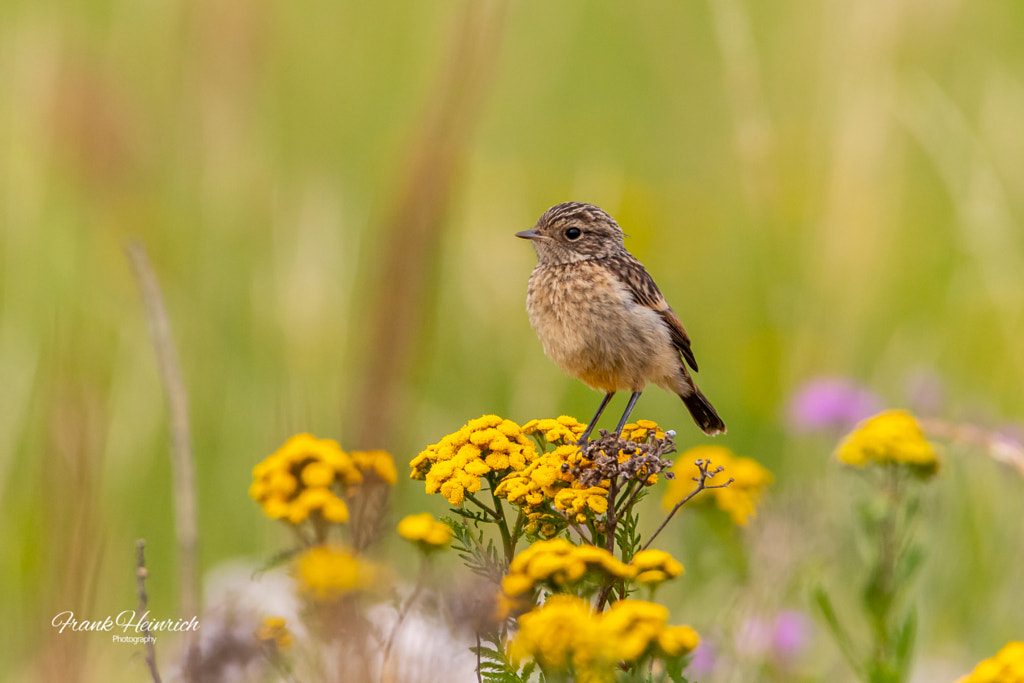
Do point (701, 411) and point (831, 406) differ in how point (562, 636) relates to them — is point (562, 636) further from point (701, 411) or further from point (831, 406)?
point (831, 406)

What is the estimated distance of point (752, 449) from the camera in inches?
242

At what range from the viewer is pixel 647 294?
366 centimetres

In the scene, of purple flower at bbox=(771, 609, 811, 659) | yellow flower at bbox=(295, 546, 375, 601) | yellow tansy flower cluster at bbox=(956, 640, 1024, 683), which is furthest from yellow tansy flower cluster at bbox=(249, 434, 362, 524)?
purple flower at bbox=(771, 609, 811, 659)

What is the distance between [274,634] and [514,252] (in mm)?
3670

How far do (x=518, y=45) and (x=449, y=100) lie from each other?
7.48 meters

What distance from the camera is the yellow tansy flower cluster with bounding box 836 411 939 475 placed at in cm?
271

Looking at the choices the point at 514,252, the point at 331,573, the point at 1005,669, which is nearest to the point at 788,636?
the point at 1005,669

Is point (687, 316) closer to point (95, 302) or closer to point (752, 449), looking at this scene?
point (752, 449)

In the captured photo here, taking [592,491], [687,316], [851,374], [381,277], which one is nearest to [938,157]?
[851,374]

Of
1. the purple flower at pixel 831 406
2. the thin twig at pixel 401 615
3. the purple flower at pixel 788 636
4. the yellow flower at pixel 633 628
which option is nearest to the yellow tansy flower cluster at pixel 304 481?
the thin twig at pixel 401 615

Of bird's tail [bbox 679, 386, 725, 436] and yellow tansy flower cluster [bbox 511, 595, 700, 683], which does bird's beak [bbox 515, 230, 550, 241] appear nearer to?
bird's tail [bbox 679, 386, 725, 436]

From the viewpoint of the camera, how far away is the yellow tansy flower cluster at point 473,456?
225 centimetres

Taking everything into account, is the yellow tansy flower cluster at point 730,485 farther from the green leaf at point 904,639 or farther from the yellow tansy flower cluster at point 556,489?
the yellow tansy flower cluster at point 556,489

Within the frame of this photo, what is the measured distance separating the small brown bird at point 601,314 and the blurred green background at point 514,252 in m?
0.53
